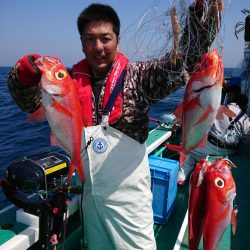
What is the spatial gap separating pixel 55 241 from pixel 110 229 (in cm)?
55

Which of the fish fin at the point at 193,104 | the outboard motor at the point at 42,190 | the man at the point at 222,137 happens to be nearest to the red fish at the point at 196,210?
the fish fin at the point at 193,104

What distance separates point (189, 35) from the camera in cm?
220

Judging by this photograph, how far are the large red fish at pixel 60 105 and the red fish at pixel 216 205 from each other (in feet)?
3.76

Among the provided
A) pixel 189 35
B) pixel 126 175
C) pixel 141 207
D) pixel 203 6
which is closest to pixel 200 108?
pixel 189 35

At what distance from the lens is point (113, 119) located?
103 inches

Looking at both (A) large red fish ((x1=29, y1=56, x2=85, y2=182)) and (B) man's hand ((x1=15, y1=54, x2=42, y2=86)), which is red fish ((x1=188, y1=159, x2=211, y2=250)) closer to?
(A) large red fish ((x1=29, y1=56, x2=85, y2=182))

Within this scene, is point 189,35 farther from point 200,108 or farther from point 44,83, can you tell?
point 44,83

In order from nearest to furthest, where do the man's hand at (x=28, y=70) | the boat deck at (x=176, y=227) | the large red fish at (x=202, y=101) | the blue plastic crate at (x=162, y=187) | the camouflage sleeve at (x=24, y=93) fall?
the large red fish at (x=202, y=101) → the man's hand at (x=28, y=70) → the camouflage sleeve at (x=24, y=93) → the boat deck at (x=176, y=227) → the blue plastic crate at (x=162, y=187)

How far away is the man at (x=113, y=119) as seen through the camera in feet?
8.21

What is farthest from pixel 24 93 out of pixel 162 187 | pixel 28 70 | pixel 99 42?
pixel 162 187

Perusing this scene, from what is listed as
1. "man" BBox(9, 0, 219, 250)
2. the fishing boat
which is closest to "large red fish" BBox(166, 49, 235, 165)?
"man" BBox(9, 0, 219, 250)

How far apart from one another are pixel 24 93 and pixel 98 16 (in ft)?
2.95

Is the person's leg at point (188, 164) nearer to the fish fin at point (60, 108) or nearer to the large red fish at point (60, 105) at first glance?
the large red fish at point (60, 105)

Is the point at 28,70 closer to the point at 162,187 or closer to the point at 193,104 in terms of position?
the point at 193,104
